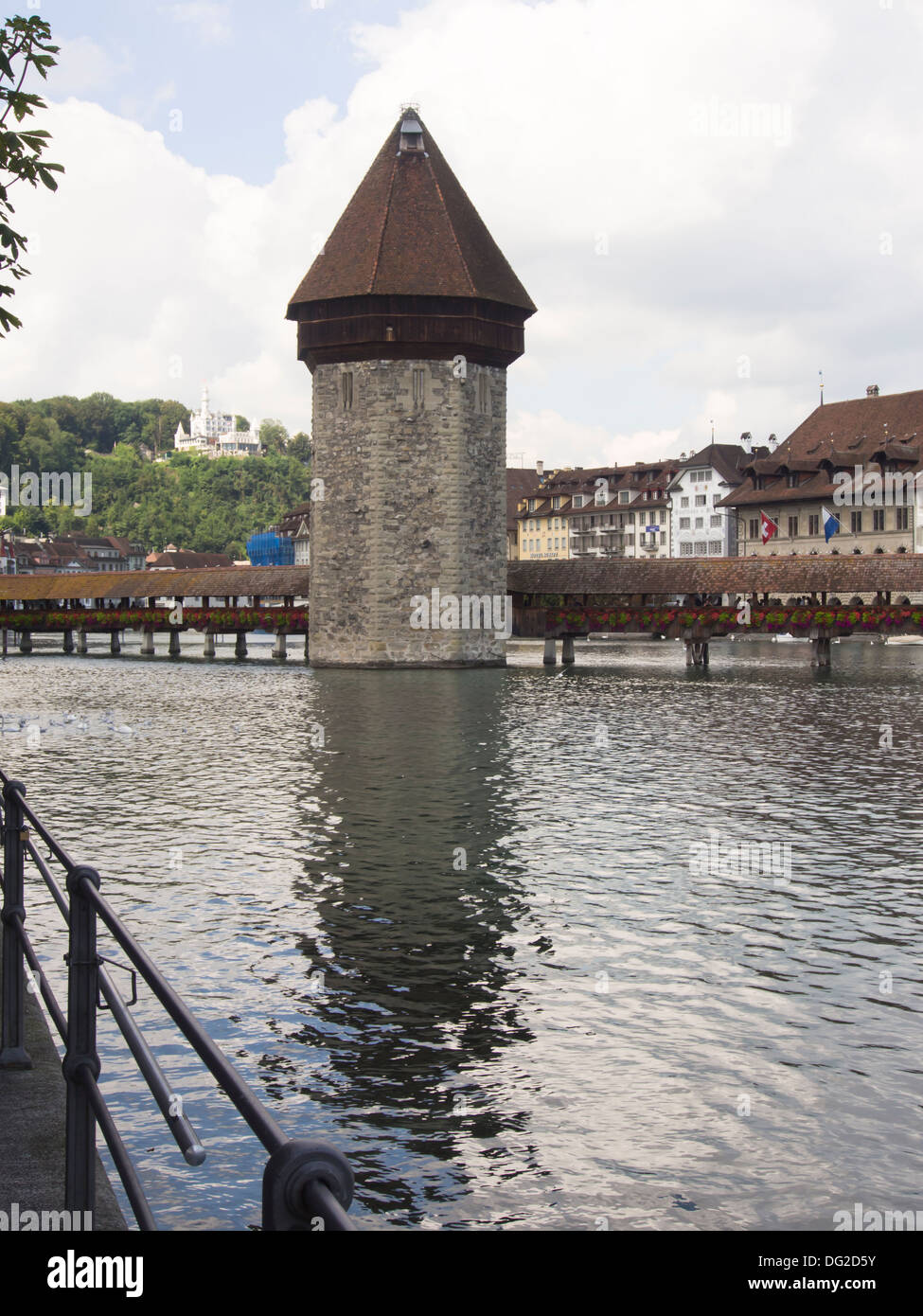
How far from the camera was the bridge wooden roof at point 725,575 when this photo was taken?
44.8 m

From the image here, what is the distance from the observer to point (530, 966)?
885cm

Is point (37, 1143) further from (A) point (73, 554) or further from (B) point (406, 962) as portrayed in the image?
(A) point (73, 554)

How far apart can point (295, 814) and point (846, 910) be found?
6.51 meters

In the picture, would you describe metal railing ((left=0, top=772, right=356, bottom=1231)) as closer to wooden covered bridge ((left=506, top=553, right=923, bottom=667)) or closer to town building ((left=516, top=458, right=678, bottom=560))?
wooden covered bridge ((left=506, top=553, right=923, bottom=667))

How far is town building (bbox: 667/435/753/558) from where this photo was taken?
90938 mm

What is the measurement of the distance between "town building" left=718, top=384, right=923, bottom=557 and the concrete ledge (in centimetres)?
6563

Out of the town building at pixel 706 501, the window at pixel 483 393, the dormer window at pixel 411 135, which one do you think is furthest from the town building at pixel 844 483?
the dormer window at pixel 411 135

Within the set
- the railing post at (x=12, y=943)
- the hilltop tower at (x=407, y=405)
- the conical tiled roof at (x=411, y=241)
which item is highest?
the conical tiled roof at (x=411, y=241)

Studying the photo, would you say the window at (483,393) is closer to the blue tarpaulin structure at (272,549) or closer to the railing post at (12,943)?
the railing post at (12,943)

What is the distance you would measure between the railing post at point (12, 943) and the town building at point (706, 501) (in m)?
86.4

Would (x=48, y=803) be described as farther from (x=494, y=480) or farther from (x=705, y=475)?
(x=705, y=475)

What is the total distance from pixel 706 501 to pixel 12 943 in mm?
89184

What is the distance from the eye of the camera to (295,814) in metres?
14.8

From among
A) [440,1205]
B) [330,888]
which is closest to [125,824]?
[330,888]
